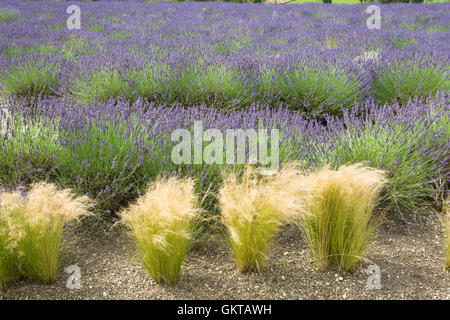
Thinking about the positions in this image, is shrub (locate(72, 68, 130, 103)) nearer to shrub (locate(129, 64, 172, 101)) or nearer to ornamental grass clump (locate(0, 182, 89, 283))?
shrub (locate(129, 64, 172, 101))

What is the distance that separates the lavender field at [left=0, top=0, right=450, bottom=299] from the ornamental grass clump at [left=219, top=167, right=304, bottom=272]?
16 centimetres

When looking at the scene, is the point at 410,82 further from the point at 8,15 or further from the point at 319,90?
the point at 8,15

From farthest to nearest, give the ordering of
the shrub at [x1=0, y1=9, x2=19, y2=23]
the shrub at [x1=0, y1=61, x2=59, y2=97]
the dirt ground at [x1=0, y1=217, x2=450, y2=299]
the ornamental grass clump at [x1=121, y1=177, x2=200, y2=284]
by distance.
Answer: the shrub at [x1=0, y1=9, x2=19, y2=23], the shrub at [x1=0, y1=61, x2=59, y2=97], the dirt ground at [x1=0, y1=217, x2=450, y2=299], the ornamental grass clump at [x1=121, y1=177, x2=200, y2=284]

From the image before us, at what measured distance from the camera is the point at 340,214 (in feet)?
6.81

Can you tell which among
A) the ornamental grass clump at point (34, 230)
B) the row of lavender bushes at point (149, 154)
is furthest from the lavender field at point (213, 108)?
the ornamental grass clump at point (34, 230)

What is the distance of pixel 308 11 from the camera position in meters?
11.2

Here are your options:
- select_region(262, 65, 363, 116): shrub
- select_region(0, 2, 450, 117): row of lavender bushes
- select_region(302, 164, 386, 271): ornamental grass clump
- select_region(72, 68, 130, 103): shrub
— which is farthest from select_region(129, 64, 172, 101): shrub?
select_region(302, 164, 386, 271): ornamental grass clump

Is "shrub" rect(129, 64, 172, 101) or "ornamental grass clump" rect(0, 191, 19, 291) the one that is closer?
"ornamental grass clump" rect(0, 191, 19, 291)

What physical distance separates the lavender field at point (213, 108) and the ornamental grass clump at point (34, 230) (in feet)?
0.47

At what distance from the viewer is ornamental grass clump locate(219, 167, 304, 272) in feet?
6.32

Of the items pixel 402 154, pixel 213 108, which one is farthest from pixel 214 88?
pixel 402 154

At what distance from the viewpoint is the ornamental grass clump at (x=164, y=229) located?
1.84 meters

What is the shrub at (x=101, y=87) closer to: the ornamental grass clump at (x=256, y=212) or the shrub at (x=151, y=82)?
the shrub at (x=151, y=82)
